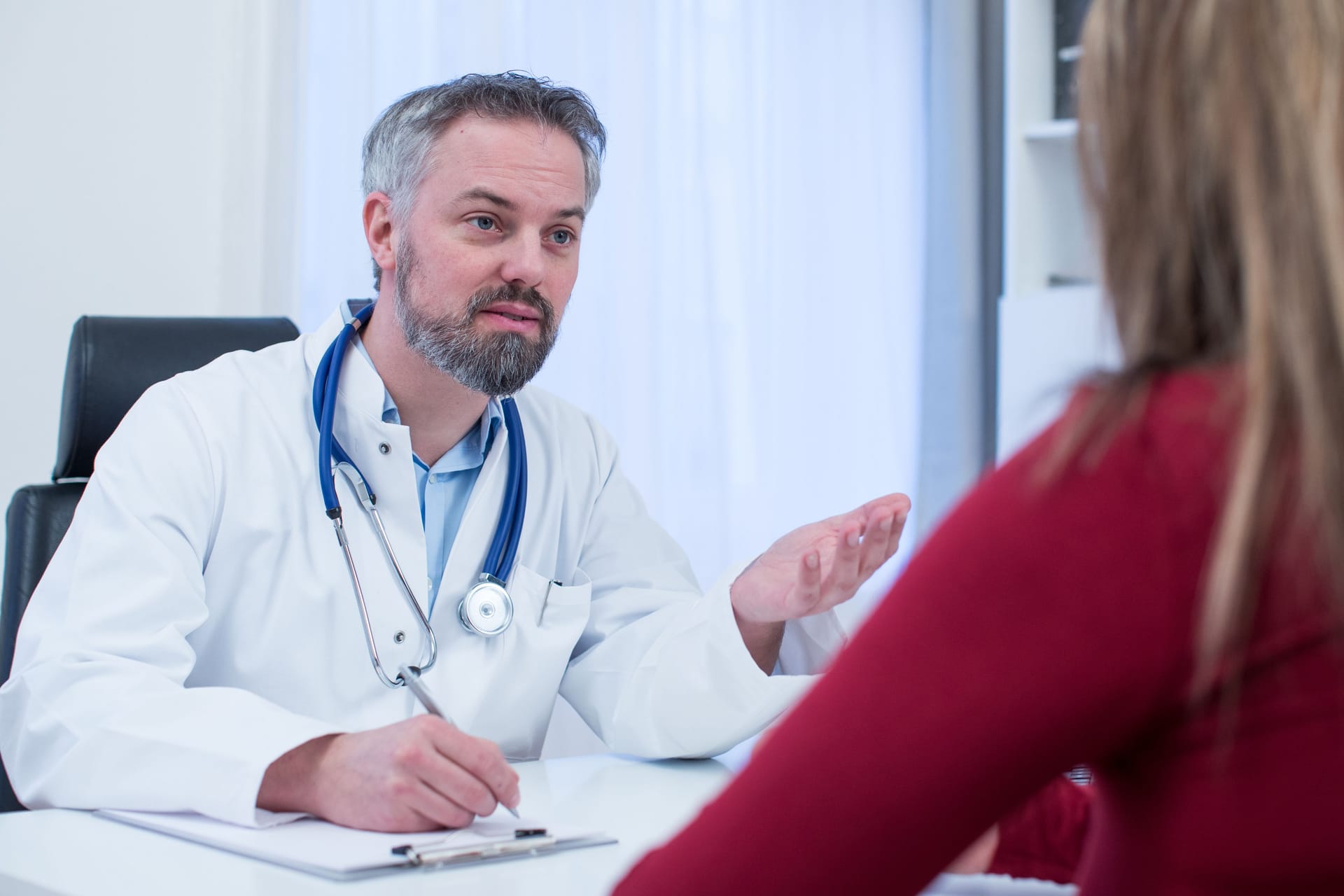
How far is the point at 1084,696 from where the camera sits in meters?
0.39

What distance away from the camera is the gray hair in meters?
1.55

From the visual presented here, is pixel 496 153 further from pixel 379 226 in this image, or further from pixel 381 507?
pixel 381 507

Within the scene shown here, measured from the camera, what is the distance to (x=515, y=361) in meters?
1.50

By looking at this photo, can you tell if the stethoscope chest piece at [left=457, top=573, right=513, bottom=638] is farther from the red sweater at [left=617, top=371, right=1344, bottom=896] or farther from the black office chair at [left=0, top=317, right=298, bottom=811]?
the red sweater at [left=617, top=371, right=1344, bottom=896]

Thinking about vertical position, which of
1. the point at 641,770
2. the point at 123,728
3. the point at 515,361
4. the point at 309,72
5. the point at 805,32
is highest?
the point at 805,32

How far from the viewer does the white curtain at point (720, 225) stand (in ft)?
7.52

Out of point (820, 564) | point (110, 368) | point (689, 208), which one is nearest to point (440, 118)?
point (110, 368)

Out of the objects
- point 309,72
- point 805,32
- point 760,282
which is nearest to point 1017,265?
point 760,282

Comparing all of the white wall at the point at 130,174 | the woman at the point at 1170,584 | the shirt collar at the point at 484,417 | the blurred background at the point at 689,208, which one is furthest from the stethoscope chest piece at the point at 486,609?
the white wall at the point at 130,174

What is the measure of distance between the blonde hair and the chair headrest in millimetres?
1328

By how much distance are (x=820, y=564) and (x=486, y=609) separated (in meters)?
0.39

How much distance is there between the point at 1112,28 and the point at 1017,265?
7.67 feet

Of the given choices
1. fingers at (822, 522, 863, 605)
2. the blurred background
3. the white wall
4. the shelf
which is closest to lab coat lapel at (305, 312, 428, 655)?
fingers at (822, 522, 863, 605)

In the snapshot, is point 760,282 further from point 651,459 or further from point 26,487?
point 26,487
